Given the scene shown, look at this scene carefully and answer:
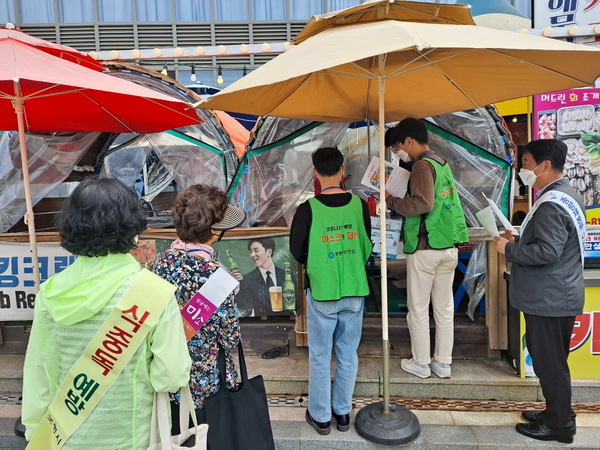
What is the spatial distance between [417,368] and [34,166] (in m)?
4.33

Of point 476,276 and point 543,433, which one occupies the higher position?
point 476,276

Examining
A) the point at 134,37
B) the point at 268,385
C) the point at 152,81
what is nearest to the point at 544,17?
the point at 152,81

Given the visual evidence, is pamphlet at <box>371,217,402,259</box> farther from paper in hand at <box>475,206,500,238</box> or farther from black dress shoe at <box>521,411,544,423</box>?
black dress shoe at <box>521,411,544,423</box>

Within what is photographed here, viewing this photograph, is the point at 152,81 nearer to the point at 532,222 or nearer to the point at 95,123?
the point at 95,123

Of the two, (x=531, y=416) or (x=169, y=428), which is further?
(x=531, y=416)

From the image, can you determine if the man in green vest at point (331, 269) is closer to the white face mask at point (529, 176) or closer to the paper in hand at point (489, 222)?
the paper in hand at point (489, 222)

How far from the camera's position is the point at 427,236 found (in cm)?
335

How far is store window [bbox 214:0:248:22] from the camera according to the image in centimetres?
1220

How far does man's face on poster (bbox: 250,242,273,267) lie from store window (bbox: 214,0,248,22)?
33.7 feet

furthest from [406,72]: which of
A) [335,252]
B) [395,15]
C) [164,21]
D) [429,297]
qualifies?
[164,21]

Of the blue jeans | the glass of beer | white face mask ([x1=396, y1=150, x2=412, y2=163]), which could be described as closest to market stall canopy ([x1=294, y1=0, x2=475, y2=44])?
white face mask ([x1=396, y1=150, x2=412, y2=163])

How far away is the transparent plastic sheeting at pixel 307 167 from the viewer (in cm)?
416

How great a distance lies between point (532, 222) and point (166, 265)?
227 centimetres

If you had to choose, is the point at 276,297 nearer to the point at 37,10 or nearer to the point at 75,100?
the point at 75,100
